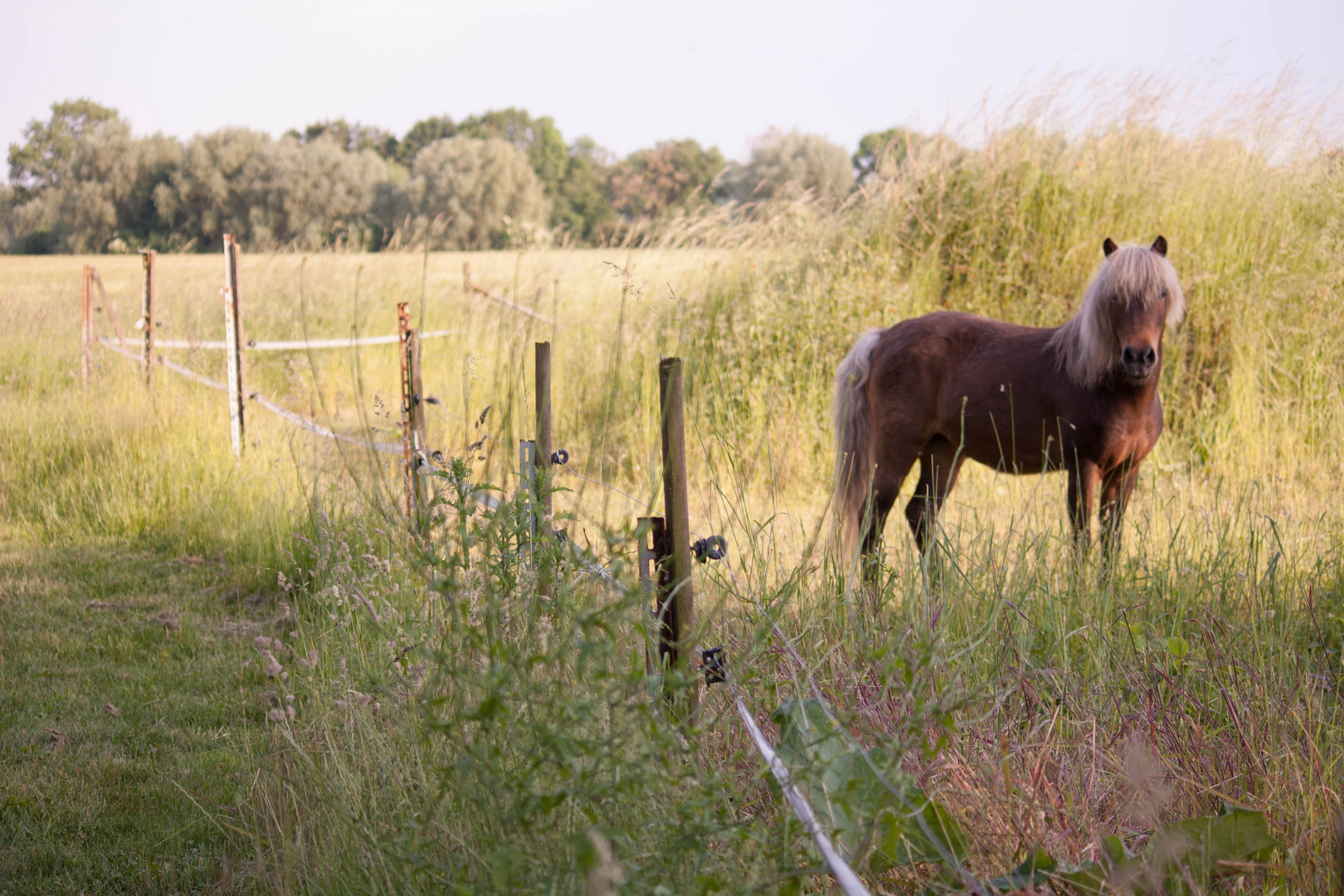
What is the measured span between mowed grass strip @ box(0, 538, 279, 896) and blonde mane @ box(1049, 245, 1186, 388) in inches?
133

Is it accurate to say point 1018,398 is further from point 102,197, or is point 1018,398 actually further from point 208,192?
point 102,197

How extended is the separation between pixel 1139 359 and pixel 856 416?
141cm

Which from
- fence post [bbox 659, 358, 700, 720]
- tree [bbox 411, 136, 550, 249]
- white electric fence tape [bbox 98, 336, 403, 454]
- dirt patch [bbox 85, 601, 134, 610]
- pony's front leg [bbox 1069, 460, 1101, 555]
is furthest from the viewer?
tree [bbox 411, 136, 550, 249]

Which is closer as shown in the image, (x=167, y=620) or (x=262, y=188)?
(x=167, y=620)

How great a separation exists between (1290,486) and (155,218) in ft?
133

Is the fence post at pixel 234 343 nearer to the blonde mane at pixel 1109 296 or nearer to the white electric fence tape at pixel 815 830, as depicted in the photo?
the blonde mane at pixel 1109 296

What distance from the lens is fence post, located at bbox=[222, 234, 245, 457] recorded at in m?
5.98

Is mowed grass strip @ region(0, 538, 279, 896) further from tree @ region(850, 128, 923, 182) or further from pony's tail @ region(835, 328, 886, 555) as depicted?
tree @ region(850, 128, 923, 182)

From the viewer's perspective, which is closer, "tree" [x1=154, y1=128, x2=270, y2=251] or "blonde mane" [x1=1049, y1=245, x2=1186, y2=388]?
"blonde mane" [x1=1049, y1=245, x2=1186, y2=388]

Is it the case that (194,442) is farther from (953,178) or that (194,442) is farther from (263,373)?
(953,178)

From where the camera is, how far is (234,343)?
6066mm

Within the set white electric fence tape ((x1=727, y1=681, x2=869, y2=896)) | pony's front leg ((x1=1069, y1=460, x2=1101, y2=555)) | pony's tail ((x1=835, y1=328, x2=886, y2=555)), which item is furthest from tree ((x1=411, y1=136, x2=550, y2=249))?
white electric fence tape ((x1=727, y1=681, x2=869, y2=896))

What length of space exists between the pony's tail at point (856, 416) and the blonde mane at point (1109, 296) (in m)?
0.99

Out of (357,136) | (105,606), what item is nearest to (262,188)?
(357,136)
